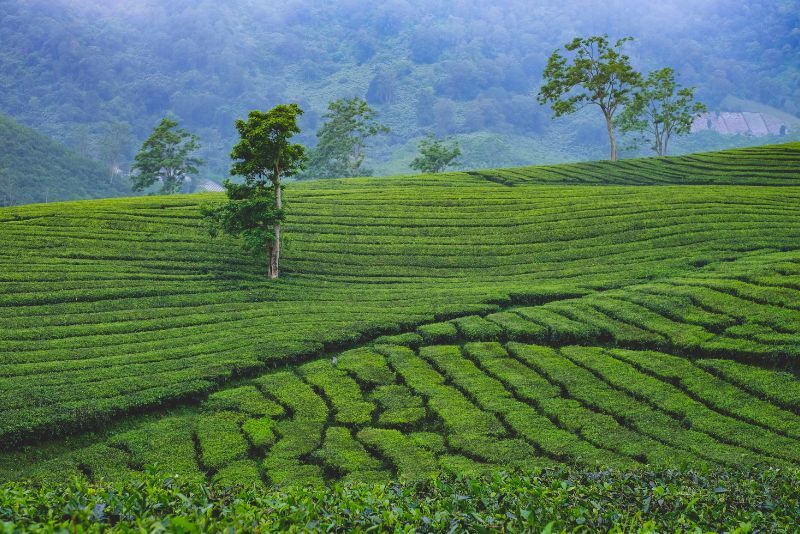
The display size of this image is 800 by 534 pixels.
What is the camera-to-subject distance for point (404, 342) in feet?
80.8

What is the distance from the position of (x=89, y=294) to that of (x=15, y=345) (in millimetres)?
5103

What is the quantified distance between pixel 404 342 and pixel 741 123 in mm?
192708

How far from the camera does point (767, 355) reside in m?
21.1

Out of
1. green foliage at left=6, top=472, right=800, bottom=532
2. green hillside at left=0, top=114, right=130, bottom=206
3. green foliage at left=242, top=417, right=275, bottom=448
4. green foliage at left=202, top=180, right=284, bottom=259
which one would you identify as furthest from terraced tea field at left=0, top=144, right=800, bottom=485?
green hillside at left=0, top=114, right=130, bottom=206

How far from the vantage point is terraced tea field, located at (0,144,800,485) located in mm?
17781

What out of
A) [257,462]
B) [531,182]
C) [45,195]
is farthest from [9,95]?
[257,462]

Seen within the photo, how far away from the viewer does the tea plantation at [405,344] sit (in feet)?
57.8

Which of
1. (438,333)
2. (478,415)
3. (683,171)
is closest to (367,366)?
(438,333)

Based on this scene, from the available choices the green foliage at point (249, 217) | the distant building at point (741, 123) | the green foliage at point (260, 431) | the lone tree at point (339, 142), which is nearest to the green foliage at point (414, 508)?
the green foliage at point (260, 431)

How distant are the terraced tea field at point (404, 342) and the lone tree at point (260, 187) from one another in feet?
6.96

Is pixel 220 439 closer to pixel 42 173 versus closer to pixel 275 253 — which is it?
pixel 275 253

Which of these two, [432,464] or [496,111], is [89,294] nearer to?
A: [432,464]

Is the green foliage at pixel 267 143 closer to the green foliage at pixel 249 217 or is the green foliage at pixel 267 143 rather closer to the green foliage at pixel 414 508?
the green foliage at pixel 249 217

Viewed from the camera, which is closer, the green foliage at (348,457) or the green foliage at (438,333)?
the green foliage at (348,457)
